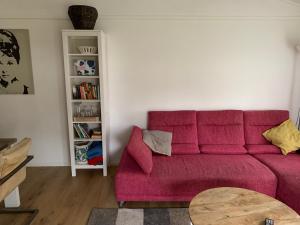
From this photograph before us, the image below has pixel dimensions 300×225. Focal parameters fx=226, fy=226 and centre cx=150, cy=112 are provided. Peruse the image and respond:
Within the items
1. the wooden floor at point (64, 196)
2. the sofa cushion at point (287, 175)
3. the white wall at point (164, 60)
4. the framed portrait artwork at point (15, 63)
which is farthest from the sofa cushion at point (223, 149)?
the framed portrait artwork at point (15, 63)

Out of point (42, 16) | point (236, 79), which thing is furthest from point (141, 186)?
point (42, 16)

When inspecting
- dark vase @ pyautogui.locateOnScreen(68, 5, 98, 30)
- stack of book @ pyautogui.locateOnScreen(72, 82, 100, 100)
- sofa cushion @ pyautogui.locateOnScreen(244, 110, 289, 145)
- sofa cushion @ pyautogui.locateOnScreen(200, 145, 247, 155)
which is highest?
dark vase @ pyautogui.locateOnScreen(68, 5, 98, 30)

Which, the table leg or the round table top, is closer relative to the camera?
the round table top

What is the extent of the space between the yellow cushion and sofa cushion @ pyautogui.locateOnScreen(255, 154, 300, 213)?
0.39 feet

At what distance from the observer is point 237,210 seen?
1559mm

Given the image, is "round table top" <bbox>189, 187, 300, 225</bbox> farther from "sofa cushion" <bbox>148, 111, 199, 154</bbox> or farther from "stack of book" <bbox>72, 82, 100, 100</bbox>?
"stack of book" <bbox>72, 82, 100, 100</bbox>

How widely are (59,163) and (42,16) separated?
2017 mm

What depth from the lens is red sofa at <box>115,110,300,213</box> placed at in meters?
2.20

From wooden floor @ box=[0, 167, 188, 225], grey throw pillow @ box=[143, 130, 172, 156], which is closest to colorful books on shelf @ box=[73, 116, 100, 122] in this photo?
grey throw pillow @ box=[143, 130, 172, 156]

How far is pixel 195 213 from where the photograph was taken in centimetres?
154

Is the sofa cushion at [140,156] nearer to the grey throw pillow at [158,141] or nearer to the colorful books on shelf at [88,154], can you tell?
the grey throw pillow at [158,141]

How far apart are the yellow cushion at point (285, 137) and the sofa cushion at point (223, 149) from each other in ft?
1.28

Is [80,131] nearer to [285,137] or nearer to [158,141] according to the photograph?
[158,141]

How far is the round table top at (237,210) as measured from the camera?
1462mm
